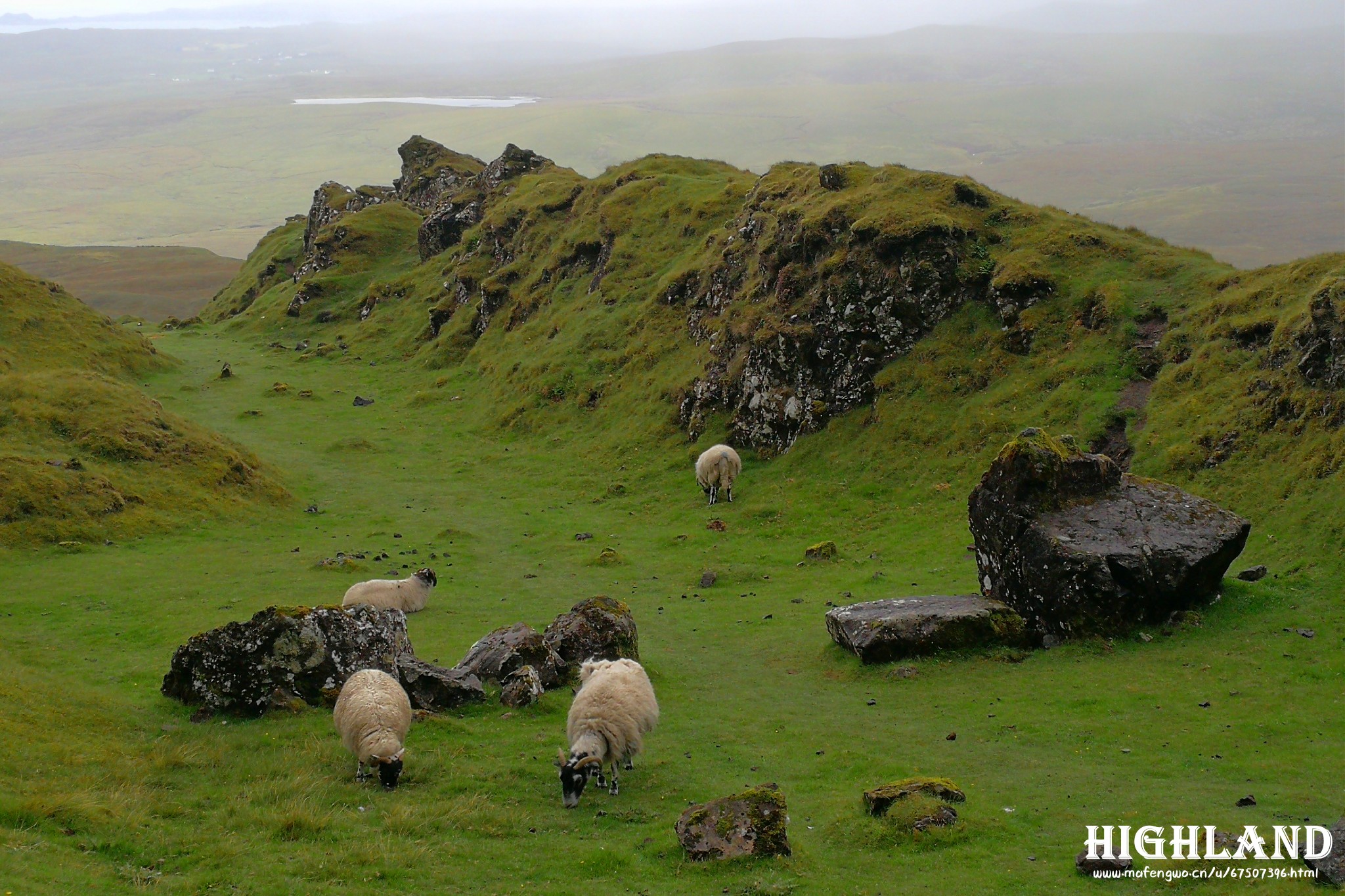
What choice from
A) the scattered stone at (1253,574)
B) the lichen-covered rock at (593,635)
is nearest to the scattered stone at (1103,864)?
the lichen-covered rock at (593,635)

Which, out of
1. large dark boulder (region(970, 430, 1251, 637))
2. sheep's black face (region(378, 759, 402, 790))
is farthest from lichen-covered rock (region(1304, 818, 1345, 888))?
sheep's black face (region(378, 759, 402, 790))

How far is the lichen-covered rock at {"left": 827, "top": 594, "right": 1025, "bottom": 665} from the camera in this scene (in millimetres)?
25375

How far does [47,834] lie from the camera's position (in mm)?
14281

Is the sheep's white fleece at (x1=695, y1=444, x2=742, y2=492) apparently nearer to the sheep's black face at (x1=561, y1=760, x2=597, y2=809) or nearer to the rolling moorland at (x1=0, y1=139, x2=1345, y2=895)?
the rolling moorland at (x1=0, y1=139, x2=1345, y2=895)

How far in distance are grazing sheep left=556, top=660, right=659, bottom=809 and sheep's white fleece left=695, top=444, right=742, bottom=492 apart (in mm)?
26018

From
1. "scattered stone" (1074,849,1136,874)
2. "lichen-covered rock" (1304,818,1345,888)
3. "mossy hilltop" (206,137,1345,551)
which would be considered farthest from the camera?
"mossy hilltop" (206,137,1345,551)

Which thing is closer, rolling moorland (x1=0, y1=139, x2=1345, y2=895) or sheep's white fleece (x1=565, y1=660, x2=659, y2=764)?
rolling moorland (x1=0, y1=139, x2=1345, y2=895)

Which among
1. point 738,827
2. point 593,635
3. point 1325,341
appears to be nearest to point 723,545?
point 593,635

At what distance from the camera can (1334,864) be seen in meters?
12.6

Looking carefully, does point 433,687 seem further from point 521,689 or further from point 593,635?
point 593,635

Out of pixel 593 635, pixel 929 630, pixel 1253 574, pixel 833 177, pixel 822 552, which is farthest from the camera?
pixel 833 177

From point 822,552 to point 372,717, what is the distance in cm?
2215

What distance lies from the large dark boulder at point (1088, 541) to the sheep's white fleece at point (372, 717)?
53.0 feet

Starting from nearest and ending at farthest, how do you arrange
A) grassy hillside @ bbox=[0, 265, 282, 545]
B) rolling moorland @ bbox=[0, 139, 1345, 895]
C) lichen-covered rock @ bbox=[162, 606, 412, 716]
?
rolling moorland @ bbox=[0, 139, 1345, 895] < lichen-covered rock @ bbox=[162, 606, 412, 716] < grassy hillside @ bbox=[0, 265, 282, 545]
